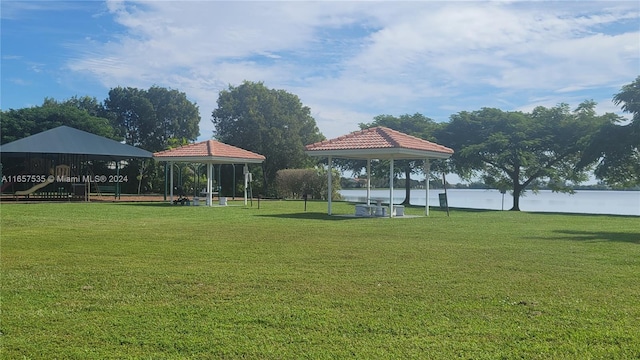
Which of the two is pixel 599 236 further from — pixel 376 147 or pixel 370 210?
pixel 370 210

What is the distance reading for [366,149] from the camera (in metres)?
18.5

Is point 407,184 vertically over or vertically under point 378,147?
under

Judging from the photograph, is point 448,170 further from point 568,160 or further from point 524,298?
point 524,298

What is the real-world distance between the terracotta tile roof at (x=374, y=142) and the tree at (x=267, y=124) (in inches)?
791

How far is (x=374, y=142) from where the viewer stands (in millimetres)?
18922

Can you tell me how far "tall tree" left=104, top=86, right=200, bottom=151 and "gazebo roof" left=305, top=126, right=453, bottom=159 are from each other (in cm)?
3262

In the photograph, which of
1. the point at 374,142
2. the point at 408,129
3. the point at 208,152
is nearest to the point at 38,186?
the point at 208,152

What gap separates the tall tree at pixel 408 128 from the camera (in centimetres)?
3284

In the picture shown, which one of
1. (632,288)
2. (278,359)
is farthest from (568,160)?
(278,359)

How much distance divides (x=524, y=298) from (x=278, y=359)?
9.81ft

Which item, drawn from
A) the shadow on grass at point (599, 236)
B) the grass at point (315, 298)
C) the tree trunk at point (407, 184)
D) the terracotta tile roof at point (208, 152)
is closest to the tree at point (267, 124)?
the tree trunk at point (407, 184)

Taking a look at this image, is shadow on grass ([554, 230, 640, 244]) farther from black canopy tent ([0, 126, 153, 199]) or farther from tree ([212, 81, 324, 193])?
tree ([212, 81, 324, 193])

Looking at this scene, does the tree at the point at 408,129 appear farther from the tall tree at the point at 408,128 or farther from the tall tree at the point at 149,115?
the tall tree at the point at 149,115

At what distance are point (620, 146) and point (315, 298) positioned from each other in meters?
20.9
